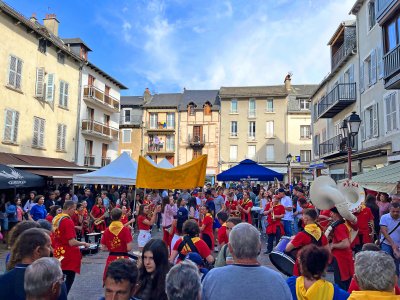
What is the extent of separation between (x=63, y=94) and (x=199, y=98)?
21497mm

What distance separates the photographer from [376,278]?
2467mm

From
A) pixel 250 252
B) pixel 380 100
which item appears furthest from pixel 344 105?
pixel 250 252

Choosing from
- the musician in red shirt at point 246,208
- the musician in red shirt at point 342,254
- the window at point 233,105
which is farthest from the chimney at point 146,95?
the musician in red shirt at point 342,254

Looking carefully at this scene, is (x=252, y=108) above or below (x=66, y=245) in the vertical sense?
above

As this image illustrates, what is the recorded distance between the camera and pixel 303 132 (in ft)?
127

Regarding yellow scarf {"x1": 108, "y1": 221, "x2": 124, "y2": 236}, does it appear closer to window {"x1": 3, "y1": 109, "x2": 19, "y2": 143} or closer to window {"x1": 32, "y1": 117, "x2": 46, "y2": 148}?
window {"x1": 3, "y1": 109, "x2": 19, "y2": 143}

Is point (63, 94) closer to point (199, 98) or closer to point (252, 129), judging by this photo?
point (199, 98)

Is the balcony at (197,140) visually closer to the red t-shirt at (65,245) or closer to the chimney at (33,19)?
the chimney at (33,19)

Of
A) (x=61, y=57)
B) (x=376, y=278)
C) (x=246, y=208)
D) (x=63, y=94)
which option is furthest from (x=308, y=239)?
(x=61, y=57)

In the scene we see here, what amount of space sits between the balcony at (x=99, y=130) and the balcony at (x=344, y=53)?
18.4 metres

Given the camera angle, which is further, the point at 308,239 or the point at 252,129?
the point at 252,129

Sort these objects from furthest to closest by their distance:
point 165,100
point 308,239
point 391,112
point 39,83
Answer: point 165,100 < point 39,83 < point 391,112 < point 308,239

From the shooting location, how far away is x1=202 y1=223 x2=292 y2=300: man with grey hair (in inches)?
92.6

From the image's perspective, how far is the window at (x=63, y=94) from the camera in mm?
23250
